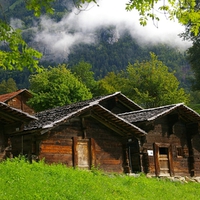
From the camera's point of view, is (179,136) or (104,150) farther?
(179,136)

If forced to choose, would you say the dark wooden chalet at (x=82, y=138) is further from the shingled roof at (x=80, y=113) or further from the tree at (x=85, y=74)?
the tree at (x=85, y=74)

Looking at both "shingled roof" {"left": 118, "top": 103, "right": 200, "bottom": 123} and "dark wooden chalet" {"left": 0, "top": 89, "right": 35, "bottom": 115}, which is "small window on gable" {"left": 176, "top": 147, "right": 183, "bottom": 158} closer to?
"shingled roof" {"left": 118, "top": 103, "right": 200, "bottom": 123}

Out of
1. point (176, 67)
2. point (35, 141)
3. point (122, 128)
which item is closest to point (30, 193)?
point (35, 141)

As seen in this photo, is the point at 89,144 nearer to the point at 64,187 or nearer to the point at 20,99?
the point at 64,187

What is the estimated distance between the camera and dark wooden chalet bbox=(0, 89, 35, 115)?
47347 millimetres

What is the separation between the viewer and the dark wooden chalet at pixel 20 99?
47347mm

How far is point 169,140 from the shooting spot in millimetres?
26156

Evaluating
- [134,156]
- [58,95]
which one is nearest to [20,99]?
[58,95]

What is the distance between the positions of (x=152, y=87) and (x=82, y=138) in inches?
1492

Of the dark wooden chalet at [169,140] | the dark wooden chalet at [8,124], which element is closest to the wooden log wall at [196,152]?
the dark wooden chalet at [169,140]

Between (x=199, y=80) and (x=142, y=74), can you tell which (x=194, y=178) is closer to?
(x=199, y=80)

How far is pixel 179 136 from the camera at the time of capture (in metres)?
26.8

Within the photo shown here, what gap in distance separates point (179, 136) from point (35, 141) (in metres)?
11.4

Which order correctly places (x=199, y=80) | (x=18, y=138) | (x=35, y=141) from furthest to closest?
(x=199, y=80)
(x=18, y=138)
(x=35, y=141)
